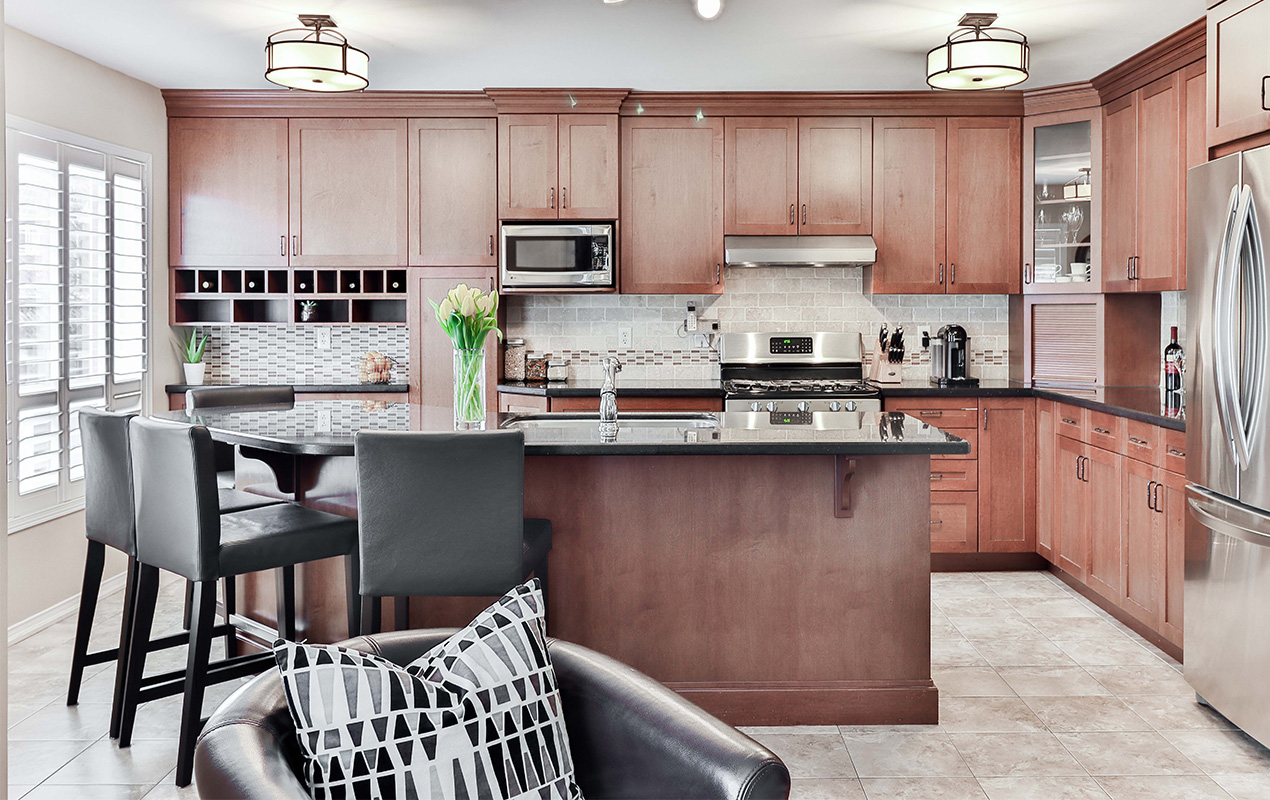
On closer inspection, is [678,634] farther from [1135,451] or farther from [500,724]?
[1135,451]

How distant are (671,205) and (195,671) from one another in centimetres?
349

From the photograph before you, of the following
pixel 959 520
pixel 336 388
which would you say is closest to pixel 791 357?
pixel 959 520

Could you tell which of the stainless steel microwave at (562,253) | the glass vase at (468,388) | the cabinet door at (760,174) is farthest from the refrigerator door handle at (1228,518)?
the stainless steel microwave at (562,253)

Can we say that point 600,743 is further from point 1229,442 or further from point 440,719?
point 1229,442

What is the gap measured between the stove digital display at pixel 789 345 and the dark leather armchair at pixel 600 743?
3.98m

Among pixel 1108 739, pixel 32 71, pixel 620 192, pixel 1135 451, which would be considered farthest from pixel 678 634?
pixel 32 71

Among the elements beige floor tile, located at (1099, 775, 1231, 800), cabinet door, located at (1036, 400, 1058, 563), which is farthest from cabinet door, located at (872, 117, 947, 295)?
beige floor tile, located at (1099, 775, 1231, 800)

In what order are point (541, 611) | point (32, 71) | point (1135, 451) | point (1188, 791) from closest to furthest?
point (541, 611) < point (1188, 791) < point (1135, 451) < point (32, 71)

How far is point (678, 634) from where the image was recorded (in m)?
2.92

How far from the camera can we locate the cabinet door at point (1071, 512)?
4.23 meters

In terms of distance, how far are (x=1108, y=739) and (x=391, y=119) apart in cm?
448

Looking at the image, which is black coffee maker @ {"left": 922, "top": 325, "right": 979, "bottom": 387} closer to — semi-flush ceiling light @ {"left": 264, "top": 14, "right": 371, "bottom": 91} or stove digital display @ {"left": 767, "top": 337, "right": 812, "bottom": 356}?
stove digital display @ {"left": 767, "top": 337, "right": 812, "bottom": 356}

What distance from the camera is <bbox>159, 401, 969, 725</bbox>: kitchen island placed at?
2.89 m

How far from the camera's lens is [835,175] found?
5.09m
